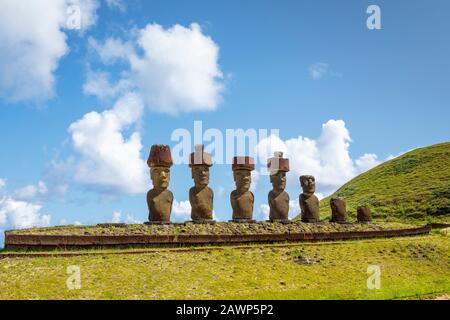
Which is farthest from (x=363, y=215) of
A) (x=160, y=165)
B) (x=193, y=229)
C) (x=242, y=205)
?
(x=160, y=165)

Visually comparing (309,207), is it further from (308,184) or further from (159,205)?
(159,205)

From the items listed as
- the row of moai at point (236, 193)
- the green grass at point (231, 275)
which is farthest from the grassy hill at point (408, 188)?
the green grass at point (231, 275)

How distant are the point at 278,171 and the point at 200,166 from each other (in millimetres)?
4596

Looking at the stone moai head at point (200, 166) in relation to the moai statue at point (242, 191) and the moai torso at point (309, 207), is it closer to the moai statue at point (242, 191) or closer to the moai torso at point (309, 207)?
the moai statue at point (242, 191)

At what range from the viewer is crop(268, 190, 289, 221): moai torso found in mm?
24469

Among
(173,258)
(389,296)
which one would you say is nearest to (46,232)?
(173,258)

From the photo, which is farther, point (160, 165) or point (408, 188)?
point (408, 188)

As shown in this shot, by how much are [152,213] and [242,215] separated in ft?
13.8

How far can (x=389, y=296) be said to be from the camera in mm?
14062

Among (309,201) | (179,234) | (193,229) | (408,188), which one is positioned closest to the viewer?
(179,234)

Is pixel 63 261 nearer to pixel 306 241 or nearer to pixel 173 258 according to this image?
pixel 173 258

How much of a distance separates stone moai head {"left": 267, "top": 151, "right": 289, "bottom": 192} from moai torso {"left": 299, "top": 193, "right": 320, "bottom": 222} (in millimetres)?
1552

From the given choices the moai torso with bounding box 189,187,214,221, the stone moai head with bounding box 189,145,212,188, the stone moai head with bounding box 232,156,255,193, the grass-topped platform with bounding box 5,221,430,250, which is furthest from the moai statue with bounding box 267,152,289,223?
the stone moai head with bounding box 189,145,212,188

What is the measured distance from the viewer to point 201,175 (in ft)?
72.1
